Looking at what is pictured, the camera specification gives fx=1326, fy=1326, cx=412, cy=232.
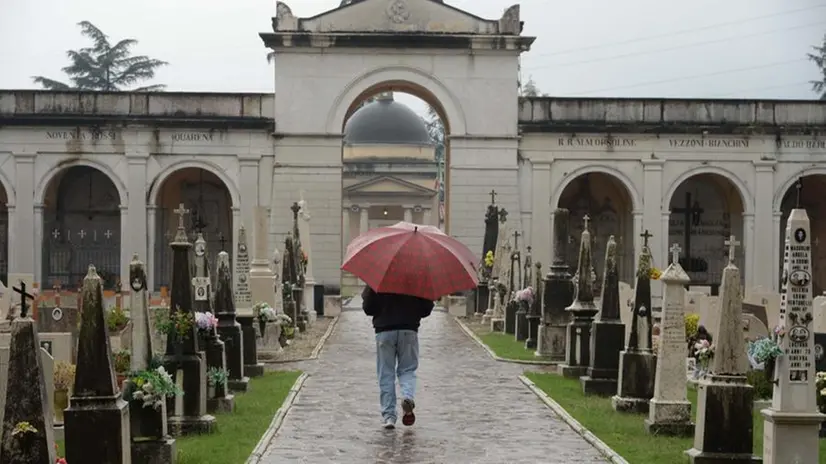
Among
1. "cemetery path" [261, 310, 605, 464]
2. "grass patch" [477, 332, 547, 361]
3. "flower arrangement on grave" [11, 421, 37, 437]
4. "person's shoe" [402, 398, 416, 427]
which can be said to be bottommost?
"grass patch" [477, 332, 547, 361]

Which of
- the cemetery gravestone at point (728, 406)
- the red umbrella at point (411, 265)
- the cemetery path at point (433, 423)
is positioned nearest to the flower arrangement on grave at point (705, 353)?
the cemetery path at point (433, 423)

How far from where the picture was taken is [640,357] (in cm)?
1395

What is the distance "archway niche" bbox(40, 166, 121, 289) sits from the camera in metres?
39.3

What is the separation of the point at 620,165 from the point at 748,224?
13.3 feet

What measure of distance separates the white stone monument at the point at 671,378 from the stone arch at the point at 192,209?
26971mm

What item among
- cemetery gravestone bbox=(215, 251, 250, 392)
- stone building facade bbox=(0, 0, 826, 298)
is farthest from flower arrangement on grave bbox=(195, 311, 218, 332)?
stone building facade bbox=(0, 0, 826, 298)

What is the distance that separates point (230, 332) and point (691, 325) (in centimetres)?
799

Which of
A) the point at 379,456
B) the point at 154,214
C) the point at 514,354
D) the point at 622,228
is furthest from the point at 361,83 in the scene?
the point at 379,456

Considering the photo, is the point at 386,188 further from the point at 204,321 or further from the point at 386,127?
the point at 204,321

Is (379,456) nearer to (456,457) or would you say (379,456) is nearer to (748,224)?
(456,457)

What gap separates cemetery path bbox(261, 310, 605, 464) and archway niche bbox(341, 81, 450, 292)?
33.5 m

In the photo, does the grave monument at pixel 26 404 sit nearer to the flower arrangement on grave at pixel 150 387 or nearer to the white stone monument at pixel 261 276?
the flower arrangement on grave at pixel 150 387

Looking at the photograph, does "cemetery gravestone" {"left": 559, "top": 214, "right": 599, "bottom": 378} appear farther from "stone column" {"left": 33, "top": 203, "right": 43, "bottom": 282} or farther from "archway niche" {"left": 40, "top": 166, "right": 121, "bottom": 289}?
"archway niche" {"left": 40, "top": 166, "right": 121, "bottom": 289}

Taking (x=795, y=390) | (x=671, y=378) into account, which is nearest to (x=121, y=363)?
(x=671, y=378)
